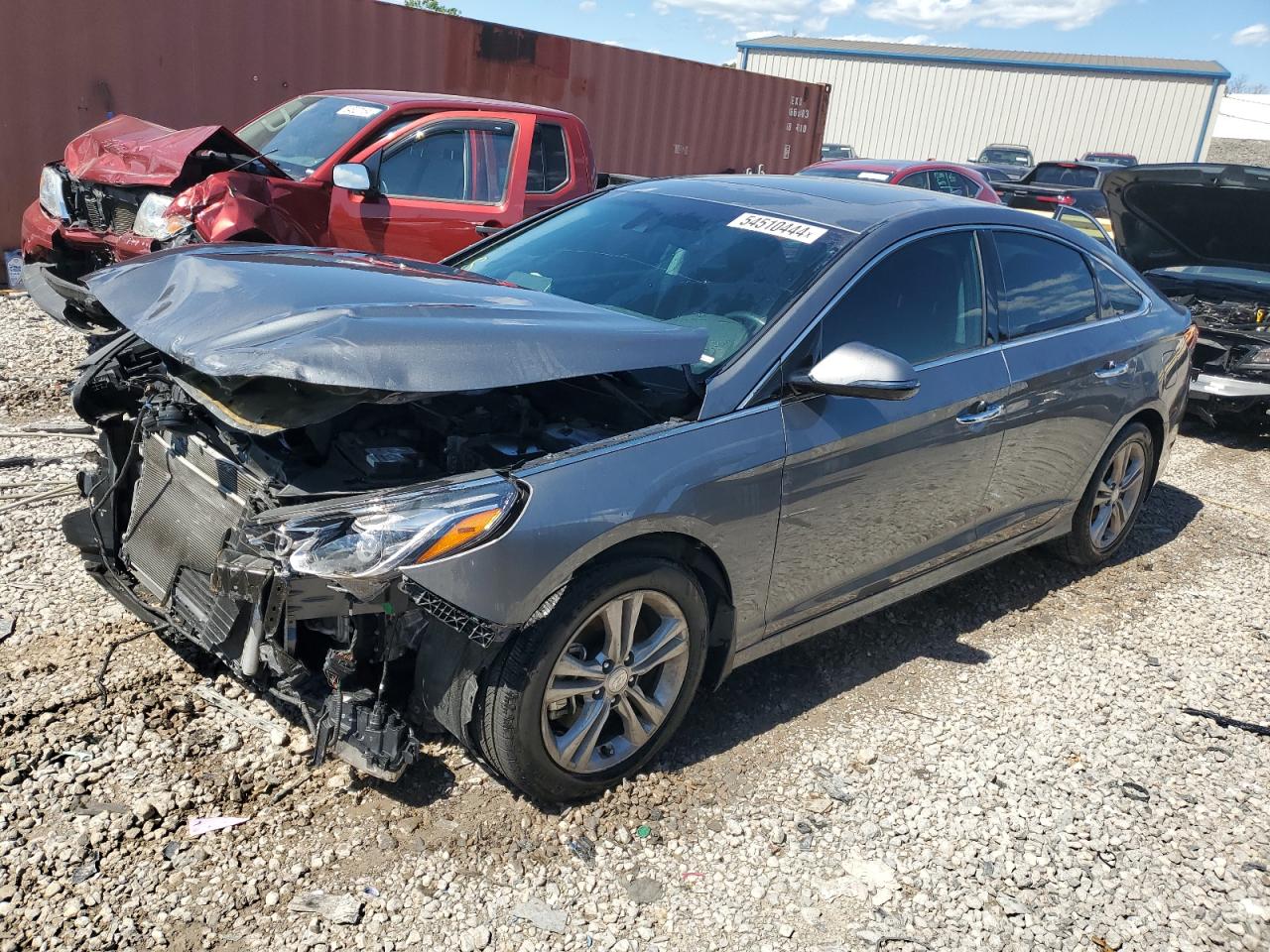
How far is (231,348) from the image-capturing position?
8.63 feet

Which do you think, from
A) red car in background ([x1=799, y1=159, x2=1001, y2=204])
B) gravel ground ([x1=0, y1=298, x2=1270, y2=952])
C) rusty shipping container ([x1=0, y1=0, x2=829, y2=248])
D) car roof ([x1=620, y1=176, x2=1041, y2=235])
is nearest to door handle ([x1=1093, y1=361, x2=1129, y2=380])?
car roof ([x1=620, y1=176, x2=1041, y2=235])

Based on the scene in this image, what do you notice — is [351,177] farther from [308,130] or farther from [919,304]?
[919,304]

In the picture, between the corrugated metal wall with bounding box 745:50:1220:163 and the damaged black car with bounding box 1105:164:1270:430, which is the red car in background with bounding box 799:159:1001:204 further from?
the corrugated metal wall with bounding box 745:50:1220:163

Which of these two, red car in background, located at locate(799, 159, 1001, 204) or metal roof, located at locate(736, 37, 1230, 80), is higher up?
metal roof, located at locate(736, 37, 1230, 80)

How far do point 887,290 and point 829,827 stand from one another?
1.79 metres

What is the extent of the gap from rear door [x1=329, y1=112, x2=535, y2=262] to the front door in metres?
4.24

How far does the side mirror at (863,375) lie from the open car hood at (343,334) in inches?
15.3

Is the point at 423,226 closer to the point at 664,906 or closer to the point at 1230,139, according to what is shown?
the point at 664,906

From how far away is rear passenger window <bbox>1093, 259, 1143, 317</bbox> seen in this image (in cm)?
459

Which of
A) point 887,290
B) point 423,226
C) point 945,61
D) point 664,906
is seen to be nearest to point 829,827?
point 664,906

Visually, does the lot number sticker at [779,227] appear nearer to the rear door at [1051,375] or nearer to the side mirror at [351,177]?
the rear door at [1051,375]

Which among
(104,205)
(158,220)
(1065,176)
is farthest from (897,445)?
(1065,176)

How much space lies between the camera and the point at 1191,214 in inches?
287

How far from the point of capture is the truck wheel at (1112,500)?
4785mm
